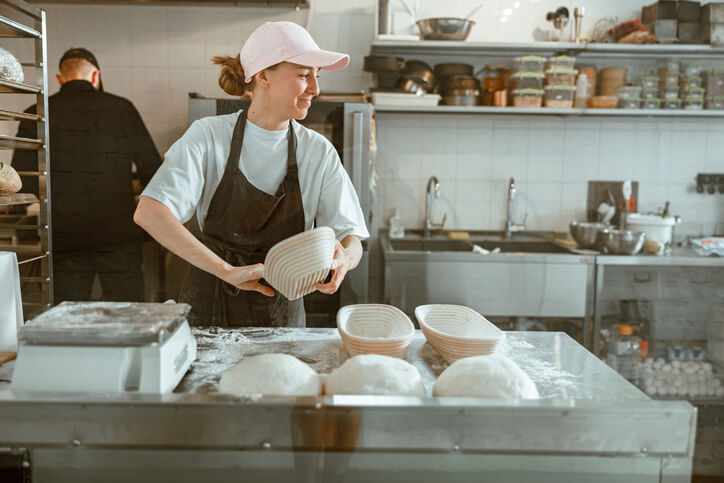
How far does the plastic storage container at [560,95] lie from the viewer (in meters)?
2.96

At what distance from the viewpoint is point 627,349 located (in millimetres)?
3041

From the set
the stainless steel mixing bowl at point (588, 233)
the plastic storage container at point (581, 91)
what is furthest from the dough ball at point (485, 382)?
the plastic storage container at point (581, 91)

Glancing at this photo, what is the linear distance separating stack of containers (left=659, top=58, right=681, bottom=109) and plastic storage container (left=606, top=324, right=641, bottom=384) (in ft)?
3.97

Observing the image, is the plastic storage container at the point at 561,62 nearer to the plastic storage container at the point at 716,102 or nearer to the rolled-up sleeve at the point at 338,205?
the plastic storage container at the point at 716,102

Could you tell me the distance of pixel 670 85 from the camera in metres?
3.07

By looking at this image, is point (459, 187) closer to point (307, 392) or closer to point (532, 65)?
point (532, 65)

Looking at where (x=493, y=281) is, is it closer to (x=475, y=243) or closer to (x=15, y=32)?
(x=475, y=243)

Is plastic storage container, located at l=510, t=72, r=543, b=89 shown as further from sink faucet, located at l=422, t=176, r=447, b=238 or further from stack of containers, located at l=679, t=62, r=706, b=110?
stack of containers, located at l=679, t=62, r=706, b=110

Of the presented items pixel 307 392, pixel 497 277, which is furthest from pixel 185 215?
pixel 497 277

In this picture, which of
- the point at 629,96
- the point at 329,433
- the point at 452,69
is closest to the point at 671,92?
the point at 629,96

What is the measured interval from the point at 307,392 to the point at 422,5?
2.40m

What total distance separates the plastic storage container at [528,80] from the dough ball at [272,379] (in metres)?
2.37

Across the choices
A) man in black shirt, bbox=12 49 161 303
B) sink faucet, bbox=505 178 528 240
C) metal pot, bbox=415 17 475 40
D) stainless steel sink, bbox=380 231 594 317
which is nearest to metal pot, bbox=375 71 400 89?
metal pot, bbox=415 17 475 40

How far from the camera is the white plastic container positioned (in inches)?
117
